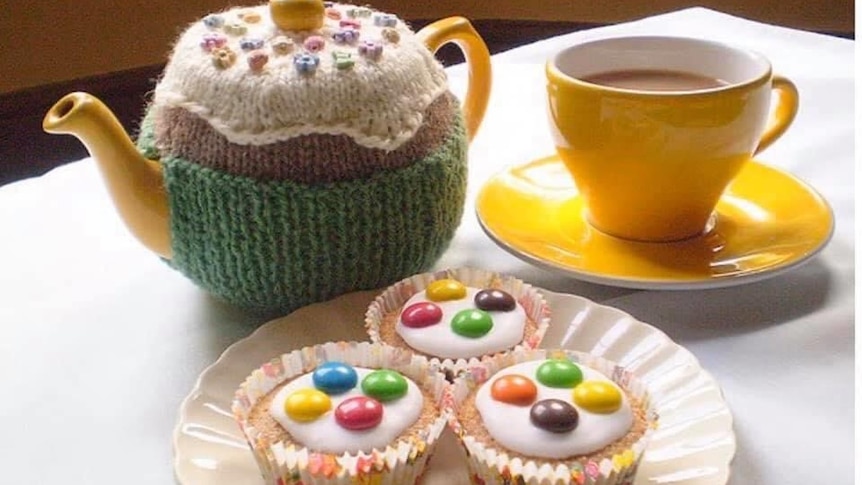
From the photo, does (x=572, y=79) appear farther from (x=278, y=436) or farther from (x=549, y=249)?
(x=278, y=436)

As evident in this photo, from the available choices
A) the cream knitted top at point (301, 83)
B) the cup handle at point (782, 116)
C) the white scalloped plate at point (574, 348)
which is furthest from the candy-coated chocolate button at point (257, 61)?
the cup handle at point (782, 116)

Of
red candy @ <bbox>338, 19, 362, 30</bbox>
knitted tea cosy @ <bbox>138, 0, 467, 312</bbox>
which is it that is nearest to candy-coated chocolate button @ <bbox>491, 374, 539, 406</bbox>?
knitted tea cosy @ <bbox>138, 0, 467, 312</bbox>

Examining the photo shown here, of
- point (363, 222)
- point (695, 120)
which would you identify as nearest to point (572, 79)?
point (695, 120)

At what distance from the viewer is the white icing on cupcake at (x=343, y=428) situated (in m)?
0.44

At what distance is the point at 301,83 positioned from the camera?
0.49m

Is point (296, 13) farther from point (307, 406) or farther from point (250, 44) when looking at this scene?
point (307, 406)

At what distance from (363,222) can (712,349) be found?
197 millimetres

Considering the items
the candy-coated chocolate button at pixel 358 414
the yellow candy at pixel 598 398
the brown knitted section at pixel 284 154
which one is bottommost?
the candy-coated chocolate button at pixel 358 414

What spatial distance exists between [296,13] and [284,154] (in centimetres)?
8

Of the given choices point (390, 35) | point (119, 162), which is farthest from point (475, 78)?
point (119, 162)

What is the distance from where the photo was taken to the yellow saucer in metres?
0.59

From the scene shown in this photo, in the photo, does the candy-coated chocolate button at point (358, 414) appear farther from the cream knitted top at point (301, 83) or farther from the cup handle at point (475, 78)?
the cup handle at point (475, 78)

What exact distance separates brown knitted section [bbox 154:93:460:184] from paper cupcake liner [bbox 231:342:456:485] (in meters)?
0.09

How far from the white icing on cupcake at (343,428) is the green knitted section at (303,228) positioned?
0.07 metres
